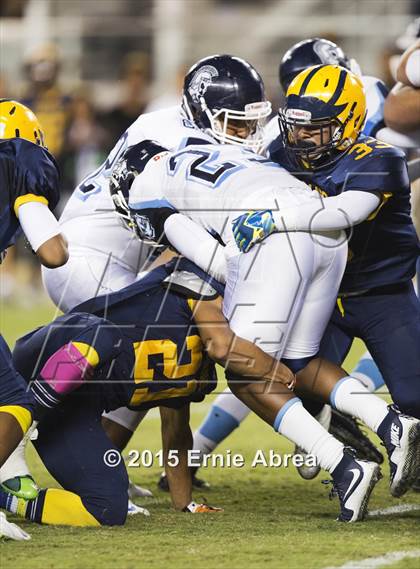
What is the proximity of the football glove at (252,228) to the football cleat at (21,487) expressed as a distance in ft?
3.15

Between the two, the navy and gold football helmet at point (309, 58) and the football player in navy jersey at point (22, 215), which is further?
the navy and gold football helmet at point (309, 58)

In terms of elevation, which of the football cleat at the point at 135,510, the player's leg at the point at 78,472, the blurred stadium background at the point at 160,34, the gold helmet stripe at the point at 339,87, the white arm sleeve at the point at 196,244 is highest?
the gold helmet stripe at the point at 339,87

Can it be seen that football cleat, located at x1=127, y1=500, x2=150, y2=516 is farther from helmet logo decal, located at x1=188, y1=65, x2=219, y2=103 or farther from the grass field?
helmet logo decal, located at x1=188, y1=65, x2=219, y2=103

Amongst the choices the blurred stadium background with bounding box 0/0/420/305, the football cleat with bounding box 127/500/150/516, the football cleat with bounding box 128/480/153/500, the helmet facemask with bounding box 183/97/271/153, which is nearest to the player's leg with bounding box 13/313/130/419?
the football cleat with bounding box 127/500/150/516

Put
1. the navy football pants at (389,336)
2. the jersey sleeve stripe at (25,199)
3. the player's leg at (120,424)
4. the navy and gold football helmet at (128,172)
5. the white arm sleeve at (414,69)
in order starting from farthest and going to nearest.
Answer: the white arm sleeve at (414,69) → the player's leg at (120,424) → the navy and gold football helmet at (128,172) → the navy football pants at (389,336) → the jersey sleeve stripe at (25,199)

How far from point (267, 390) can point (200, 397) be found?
10.4 inches

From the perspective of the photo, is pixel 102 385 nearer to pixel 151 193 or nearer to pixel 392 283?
pixel 151 193

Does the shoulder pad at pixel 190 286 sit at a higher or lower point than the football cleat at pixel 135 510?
higher

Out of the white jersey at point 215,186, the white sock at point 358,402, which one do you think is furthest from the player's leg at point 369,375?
the white jersey at point 215,186

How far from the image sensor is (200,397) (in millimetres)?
3818

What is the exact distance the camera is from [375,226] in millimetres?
3924

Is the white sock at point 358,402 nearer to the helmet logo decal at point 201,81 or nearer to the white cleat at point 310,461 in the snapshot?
the white cleat at point 310,461

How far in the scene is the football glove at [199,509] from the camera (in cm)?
381

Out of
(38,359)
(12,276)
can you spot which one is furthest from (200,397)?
(12,276)
